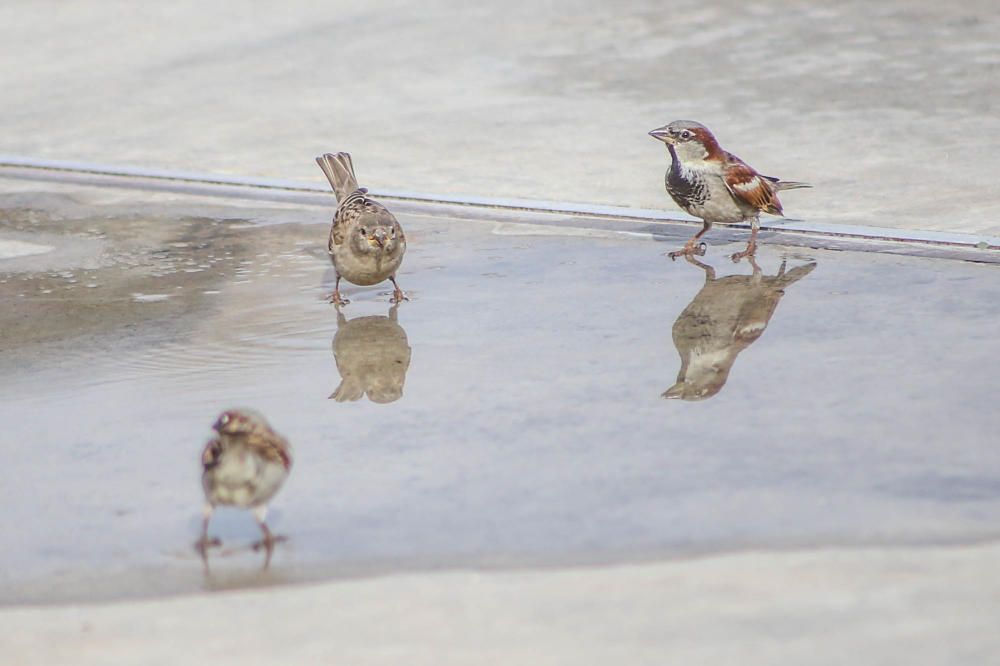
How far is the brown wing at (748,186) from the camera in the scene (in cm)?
884

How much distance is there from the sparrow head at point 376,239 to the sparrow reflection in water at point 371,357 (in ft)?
1.19

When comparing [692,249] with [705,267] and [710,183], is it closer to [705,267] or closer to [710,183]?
[705,267]

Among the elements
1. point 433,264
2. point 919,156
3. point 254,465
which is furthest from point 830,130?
point 254,465

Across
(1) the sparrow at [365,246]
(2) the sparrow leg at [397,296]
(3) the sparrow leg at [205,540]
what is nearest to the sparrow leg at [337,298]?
(1) the sparrow at [365,246]

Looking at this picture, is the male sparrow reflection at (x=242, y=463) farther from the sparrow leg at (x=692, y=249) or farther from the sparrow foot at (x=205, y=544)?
the sparrow leg at (x=692, y=249)

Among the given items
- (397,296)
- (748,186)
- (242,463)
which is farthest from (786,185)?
(242,463)

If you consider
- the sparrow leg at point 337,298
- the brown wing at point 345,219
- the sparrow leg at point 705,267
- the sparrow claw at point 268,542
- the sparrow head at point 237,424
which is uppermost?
the brown wing at point 345,219

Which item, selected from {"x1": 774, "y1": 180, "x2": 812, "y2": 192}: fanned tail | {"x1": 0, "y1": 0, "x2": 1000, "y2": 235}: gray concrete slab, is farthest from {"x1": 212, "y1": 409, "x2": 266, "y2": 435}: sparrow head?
{"x1": 0, "y1": 0, "x2": 1000, "y2": 235}: gray concrete slab

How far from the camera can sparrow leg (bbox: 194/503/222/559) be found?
5.22m

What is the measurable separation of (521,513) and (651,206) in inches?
203

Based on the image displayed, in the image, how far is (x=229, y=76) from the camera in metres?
15.9

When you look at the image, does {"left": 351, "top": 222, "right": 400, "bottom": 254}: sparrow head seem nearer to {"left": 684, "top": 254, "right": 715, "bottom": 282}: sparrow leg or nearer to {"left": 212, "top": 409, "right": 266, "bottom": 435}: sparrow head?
{"left": 684, "top": 254, "right": 715, "bottom": 282}: sparrow leg

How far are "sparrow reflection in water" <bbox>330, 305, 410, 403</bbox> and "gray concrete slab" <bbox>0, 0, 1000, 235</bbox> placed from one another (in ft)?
9.51

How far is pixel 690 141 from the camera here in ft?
29.2
